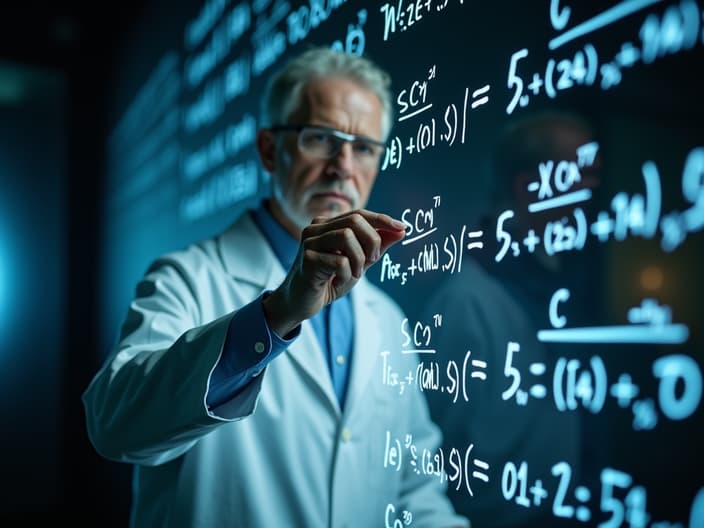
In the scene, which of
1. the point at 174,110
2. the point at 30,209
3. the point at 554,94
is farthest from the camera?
the point at 30,209

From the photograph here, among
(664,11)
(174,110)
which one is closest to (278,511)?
(664,11)

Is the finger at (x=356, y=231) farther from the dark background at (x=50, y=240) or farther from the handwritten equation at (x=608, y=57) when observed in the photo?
the dark background at (x=50, y=240)

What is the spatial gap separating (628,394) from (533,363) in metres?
0.13

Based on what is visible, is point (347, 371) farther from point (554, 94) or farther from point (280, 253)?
point (554, 94)

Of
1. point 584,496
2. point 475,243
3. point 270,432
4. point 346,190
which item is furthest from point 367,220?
point 270,432

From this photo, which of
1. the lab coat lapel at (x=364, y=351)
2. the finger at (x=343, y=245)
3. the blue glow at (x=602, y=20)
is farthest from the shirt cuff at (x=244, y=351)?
the blue glow at (x=602, y=20)

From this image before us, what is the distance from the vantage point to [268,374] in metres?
1.08

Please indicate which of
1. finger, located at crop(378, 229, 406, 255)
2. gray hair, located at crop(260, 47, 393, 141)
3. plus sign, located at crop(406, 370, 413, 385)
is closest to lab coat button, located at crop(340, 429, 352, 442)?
plus sign, located at crop(406, 370, 413, 385)

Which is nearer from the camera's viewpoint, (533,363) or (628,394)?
(628,394)

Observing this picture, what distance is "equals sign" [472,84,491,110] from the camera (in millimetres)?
828

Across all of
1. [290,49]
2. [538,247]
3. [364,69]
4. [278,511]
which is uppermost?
[290,49]

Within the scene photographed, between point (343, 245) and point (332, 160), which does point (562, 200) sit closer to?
point (343, 245)

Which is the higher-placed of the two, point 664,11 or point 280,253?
point 664,11

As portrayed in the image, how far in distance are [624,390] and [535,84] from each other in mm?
351
